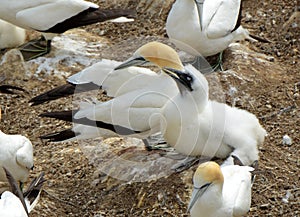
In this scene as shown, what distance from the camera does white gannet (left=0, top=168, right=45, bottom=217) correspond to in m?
5.90

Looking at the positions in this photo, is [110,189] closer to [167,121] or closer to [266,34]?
[167,121]

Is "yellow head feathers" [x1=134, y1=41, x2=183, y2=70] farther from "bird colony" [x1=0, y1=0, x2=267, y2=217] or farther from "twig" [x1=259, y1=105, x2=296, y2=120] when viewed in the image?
"twig" [x1=259, y1=105, x2=296, y2=120]

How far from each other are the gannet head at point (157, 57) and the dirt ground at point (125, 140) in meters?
0.77

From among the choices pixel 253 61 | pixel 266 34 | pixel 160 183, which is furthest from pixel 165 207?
pixel 266 34

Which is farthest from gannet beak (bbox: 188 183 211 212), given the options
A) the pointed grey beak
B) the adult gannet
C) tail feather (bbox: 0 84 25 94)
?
the adult gannet

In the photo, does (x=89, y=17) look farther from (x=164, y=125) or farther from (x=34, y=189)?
(x=34, y=189)

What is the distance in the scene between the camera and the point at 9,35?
884 cm

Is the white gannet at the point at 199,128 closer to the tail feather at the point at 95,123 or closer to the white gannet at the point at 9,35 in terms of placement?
the tail feather at the point at 95,123

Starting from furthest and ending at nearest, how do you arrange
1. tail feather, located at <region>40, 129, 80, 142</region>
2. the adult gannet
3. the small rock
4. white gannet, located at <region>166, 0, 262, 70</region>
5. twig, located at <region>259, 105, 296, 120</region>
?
the adult gannet → white gannet, located at <region>166, 0, 262, 70</region> → twig, located at <region>259, 105, 296, 120</region> → the small rock → tail feather, located at <region>40, 129, 80, 142</region>

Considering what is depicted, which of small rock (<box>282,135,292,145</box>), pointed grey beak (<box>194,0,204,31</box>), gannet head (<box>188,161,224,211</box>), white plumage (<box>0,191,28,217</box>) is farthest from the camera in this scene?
pointed grey beak (<box>194,0,204,31</box>)

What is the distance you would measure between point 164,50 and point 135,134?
652 mm

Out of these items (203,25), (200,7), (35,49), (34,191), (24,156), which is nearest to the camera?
(34,191)

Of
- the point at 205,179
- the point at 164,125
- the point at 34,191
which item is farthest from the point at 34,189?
the point at 205,179

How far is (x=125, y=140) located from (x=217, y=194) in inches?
61.5
